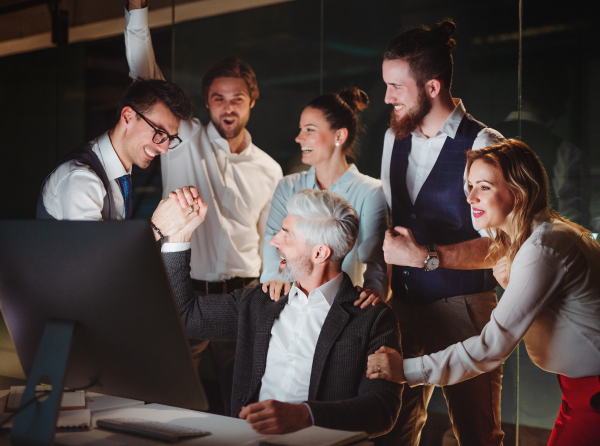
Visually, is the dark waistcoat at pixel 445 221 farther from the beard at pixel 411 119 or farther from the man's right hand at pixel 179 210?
the man's right hand at pixel 179 210

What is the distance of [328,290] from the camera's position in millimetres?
2336

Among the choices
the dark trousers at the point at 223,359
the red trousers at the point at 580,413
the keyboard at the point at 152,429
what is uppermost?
the keyboard at the point at 152,429

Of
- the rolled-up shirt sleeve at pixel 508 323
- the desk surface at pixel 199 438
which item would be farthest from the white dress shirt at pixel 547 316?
the desk surface at pixel 199 438

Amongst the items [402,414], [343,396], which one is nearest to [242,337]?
[343,396]

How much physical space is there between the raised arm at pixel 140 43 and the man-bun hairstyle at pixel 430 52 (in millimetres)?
1755

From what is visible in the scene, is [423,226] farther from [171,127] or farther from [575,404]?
[171,127]

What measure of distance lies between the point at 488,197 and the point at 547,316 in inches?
23.2

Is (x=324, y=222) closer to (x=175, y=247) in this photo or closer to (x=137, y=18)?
(x=175, y=247)

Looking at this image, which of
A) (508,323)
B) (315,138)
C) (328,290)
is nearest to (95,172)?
(315,138)

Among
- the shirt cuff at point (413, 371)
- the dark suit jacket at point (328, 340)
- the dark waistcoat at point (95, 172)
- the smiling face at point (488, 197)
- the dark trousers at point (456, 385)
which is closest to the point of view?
the dark suit jacket at point (328, 340)

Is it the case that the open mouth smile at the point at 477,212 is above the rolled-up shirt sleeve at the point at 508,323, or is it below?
above

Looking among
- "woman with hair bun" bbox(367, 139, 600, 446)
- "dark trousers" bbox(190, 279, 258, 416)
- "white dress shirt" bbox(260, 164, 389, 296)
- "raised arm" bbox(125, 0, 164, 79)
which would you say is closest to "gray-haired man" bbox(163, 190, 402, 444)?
"woman with hair bun" bbox(367, 139, 600, 446)

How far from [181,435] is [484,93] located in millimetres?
2175

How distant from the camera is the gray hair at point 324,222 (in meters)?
2.37
